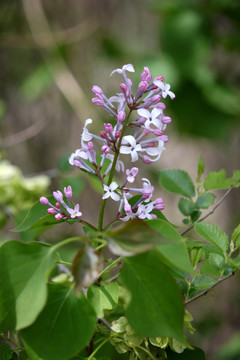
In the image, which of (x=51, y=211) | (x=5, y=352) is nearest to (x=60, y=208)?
(x=51, y=211)

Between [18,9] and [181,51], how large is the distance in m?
0.87

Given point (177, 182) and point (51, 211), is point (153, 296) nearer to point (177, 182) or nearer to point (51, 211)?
point (51, 211)

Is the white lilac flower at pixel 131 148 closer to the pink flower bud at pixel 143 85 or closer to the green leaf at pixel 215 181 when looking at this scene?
the pink flower bud at pixel 143 85

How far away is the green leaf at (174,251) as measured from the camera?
292 mm

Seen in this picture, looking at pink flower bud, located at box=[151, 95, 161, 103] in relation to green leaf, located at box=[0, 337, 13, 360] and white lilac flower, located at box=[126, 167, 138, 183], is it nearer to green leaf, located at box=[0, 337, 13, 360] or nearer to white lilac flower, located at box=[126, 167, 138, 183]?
white lilac flower, located at box=[126, 167, 138, 183]

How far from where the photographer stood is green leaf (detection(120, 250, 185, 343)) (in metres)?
0.29

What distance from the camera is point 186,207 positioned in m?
0.49

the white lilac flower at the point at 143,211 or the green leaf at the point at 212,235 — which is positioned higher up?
the white lilac flower at the point at 143,211

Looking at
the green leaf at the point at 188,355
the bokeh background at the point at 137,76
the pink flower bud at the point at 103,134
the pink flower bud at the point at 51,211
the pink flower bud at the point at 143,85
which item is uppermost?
the pink flower bud at the point at 143,85

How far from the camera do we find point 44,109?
8.18ft

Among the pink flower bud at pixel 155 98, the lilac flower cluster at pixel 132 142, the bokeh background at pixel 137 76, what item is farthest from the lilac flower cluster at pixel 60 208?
the bokeh background at pixel 137 76

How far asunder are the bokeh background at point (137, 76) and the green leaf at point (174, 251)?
147 centimetres

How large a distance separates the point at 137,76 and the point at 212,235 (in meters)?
1.69

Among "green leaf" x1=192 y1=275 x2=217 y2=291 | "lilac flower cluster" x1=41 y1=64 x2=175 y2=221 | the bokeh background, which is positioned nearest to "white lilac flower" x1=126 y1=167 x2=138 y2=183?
"lilac flower cluster" x1=41 y1=64 x2=175 y2=221
